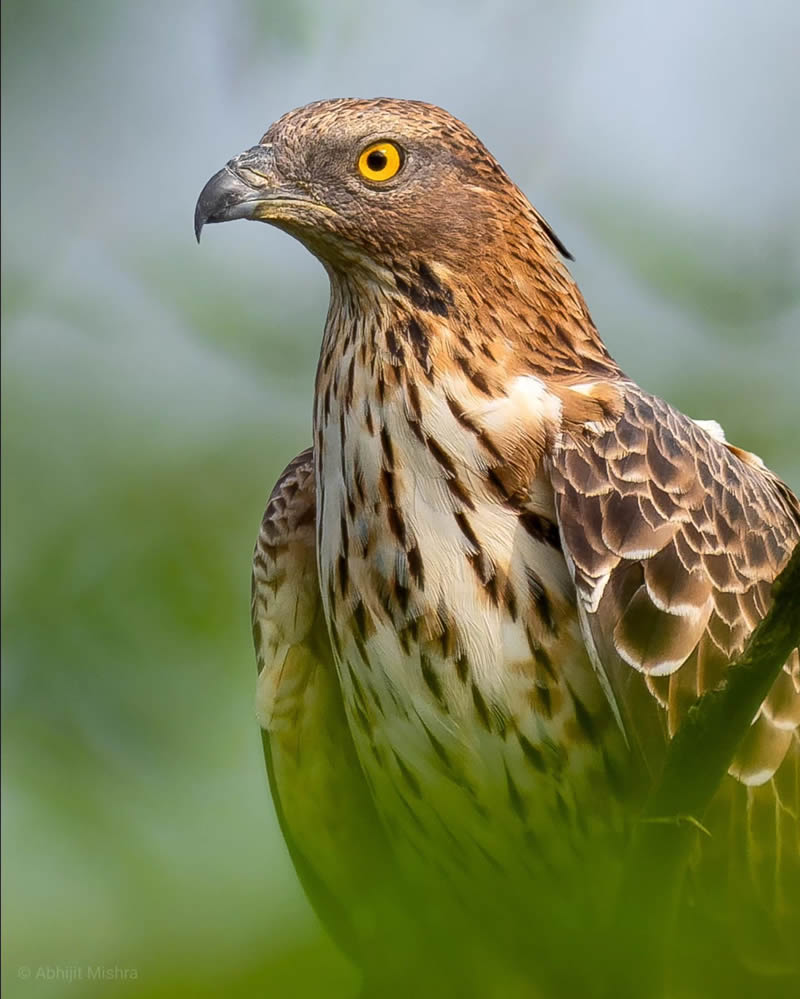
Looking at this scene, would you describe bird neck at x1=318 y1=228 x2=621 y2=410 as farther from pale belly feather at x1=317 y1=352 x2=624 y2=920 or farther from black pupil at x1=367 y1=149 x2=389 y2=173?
black pupil at x1=367 y1=149 x2=389 y2=173

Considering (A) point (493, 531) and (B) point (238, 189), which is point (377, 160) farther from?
(A) point (493, 531)

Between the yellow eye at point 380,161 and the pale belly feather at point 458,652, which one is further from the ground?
the yellow eye at point 380,161

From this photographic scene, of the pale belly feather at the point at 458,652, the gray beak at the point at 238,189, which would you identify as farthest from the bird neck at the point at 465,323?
the gray beak at the point at 238,189

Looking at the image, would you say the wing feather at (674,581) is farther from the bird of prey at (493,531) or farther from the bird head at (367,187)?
the bird head at (367,187)

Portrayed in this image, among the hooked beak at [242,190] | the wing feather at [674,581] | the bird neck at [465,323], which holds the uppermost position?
the hooked beak at [242,190]

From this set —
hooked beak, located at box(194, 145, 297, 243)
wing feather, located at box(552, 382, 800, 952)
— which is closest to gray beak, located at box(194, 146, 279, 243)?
hooked beak, located at box(194, 145, 297, 243)

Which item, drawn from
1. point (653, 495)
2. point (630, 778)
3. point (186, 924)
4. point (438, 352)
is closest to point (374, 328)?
point (438, 352)

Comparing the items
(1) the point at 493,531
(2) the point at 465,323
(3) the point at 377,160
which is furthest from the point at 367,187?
(1) the point at 493,531

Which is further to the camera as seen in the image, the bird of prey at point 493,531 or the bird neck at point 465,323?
the bird neck at point 465,323

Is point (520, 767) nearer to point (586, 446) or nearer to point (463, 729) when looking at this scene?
point (463, 729)
